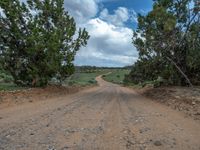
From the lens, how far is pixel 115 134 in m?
8.08

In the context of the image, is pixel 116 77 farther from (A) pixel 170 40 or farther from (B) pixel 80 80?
(A) pixel 170 40

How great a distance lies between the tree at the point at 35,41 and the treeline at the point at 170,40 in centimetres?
595

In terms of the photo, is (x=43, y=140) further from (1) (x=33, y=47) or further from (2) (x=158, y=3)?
(2) (x=158, y=3)

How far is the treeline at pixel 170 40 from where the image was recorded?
22484 millimetres

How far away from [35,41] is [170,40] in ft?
34.1

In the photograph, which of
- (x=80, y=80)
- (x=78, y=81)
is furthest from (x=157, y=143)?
(x=80, y=80)

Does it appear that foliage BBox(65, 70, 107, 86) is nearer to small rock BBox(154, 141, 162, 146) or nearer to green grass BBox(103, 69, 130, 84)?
green grass BBox(103, 69, 130, 84)

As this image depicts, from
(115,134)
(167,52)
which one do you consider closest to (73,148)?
(115,134)

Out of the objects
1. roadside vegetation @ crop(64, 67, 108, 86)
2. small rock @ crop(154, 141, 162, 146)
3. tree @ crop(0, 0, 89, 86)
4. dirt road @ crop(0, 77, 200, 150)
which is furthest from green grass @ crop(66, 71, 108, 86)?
small rock @ crop(154, 141, 162, 146)

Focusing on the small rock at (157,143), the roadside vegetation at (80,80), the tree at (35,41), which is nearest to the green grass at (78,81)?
the roadside vegetation at (80,80)

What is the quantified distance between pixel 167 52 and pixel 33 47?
1087 centimetres

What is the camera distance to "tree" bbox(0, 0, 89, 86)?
21031 mm

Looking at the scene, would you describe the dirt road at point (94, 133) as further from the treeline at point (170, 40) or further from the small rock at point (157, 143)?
the treeline at point (170, 40)

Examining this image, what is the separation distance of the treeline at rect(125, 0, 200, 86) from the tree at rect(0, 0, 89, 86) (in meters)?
5.95
